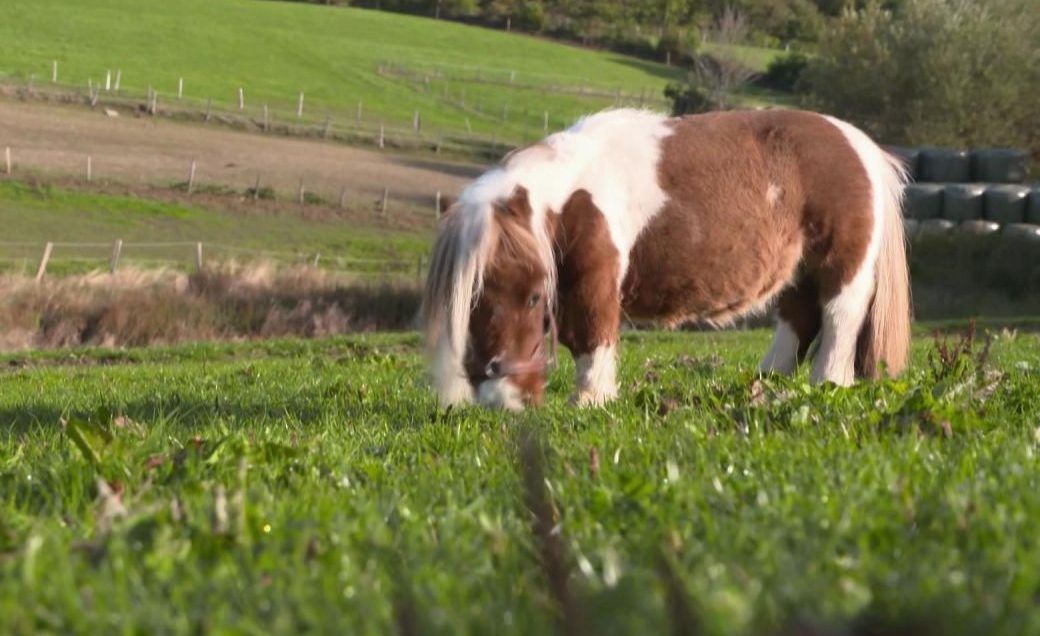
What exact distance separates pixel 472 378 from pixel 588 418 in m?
1.70

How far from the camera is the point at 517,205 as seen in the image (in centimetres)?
805

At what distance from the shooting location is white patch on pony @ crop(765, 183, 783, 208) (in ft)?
29.5

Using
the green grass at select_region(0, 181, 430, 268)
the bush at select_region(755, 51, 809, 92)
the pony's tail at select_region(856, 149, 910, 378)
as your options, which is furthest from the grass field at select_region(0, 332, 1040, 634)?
the bush at select_region(755, 51, 809, 92)

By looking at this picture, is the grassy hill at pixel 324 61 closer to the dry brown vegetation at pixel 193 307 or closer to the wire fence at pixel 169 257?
the wire fence at pixel 169 257

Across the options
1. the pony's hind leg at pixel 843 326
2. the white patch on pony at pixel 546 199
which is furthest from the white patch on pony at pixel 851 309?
the white patch on pony at pixel 546 199

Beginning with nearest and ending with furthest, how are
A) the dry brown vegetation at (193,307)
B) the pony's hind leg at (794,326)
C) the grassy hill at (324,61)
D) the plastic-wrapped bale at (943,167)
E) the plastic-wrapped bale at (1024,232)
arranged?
the pony's hind leg at (794,326), the dry brown vegetation at (193,307), the plastic-wrapped bale at (1024,232), the plastic-wrapped bale at (943,167), the grassy hill at (324,61)

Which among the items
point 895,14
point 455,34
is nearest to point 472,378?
point 895,14

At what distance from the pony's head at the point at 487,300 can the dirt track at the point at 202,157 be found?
5130 cm

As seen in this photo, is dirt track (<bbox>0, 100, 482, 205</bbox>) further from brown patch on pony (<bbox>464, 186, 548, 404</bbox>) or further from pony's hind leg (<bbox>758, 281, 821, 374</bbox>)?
brown patch on pony (<bbox>464, 186, 548, 404</bbox>)

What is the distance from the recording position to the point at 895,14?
5725cm

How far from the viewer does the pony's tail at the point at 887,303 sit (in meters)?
9.38

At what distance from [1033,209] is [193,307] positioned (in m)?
18.5

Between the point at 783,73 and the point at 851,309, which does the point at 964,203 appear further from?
the point at 783,73

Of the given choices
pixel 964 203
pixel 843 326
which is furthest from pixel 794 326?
pixel 964 203
